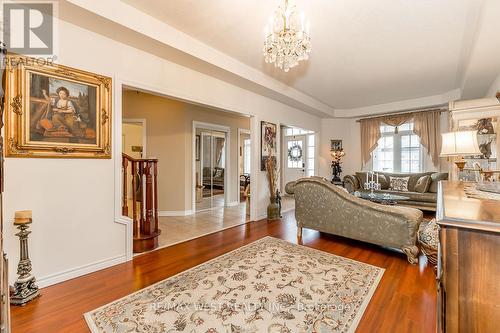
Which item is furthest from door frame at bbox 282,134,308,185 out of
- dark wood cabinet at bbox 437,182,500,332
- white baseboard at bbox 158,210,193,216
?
dark wood cabinet at bbox 437,182,500,332

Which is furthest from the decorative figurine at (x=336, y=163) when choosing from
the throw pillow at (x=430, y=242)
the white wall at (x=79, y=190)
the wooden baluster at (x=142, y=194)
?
the wooden baluster at (x=142, y=194)

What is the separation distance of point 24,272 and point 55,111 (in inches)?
57.9

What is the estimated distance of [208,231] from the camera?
3.88 metres

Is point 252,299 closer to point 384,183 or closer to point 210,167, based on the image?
point 210,167

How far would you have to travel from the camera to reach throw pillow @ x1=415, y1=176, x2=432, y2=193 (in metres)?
5.14

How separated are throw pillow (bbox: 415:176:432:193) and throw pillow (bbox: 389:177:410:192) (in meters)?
0.26

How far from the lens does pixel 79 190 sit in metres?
2.36

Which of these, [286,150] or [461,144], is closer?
[461,144]

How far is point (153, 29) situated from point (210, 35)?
678 millimetres

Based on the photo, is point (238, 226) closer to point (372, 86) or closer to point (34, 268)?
point (34, 268)

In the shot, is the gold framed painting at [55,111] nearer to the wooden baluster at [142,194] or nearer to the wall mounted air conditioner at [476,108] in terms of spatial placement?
the wooden baluster at [142,194]

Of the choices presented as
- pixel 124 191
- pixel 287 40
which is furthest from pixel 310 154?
pixel 124 191

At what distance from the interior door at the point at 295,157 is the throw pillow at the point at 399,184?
2810 millimetres

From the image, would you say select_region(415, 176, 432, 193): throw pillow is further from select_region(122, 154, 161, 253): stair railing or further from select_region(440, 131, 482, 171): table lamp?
select_region(122, 154, 161, 253): stair railing
